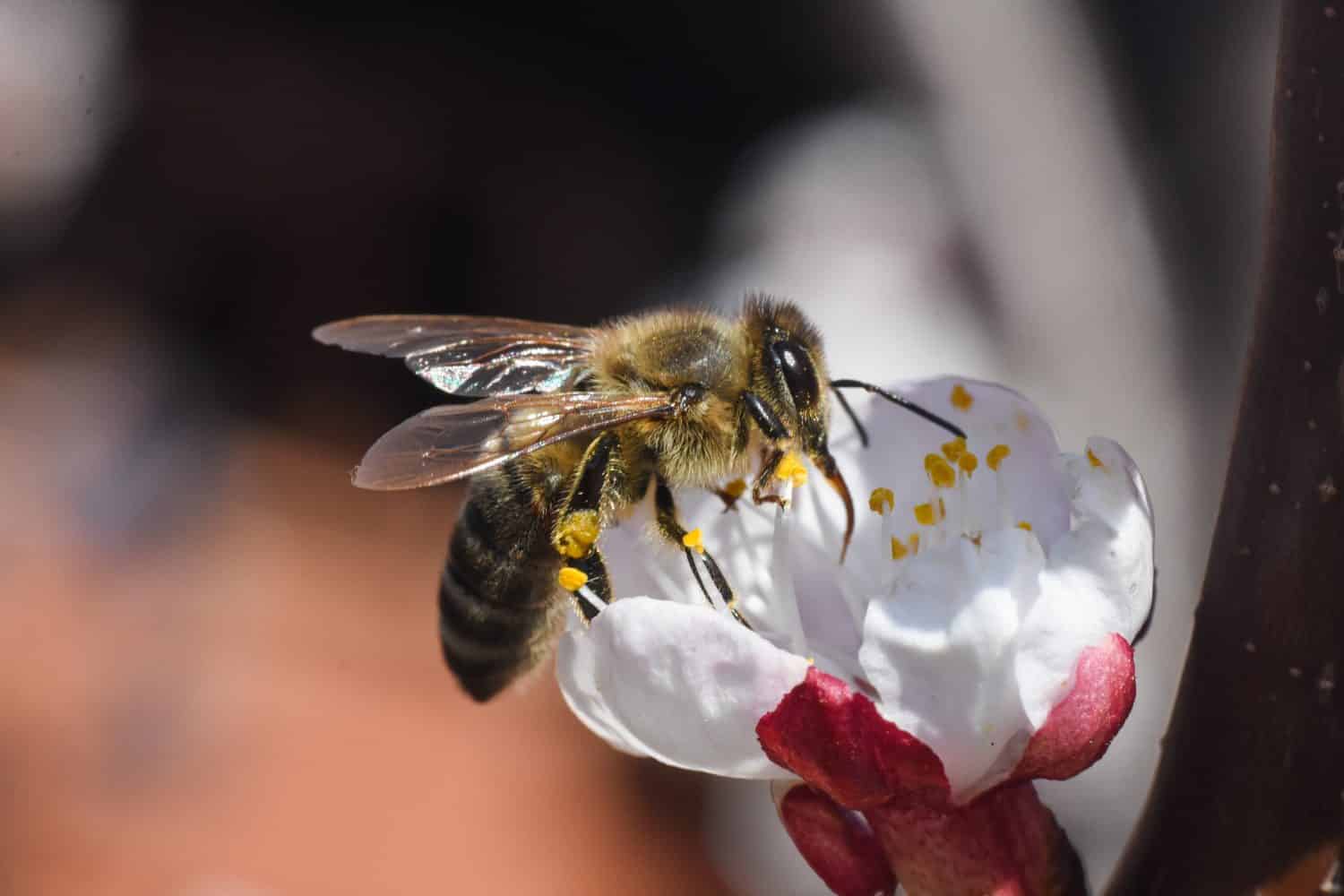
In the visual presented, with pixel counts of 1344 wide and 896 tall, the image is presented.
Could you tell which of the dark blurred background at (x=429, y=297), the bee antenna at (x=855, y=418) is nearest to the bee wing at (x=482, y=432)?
the bee antenna at (x=855, y=418)

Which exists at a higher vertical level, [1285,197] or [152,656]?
[1285,197]

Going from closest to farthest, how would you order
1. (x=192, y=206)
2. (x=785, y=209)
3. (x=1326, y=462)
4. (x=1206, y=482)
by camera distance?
(x=1326, y=462), (x=1206, y=482), (x=785, y=209), (x=192, y=206)

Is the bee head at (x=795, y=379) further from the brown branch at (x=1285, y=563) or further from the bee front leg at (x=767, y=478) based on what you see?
the brown branch at (x=1285, y=563)

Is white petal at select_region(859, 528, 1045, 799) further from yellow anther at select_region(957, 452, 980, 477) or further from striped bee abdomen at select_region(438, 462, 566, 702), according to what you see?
striped bee abdomen at select_region(438, 462, 566, 702)

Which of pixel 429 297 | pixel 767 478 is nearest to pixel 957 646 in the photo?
pixel 767 478

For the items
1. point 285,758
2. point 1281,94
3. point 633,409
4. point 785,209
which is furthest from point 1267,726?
point 785,209

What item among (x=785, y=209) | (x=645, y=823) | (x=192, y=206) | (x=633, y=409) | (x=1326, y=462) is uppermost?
(x=1326, y=462)

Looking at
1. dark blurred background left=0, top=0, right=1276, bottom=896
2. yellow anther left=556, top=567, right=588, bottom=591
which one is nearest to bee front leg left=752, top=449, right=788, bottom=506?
yellow anther left=556, top=567, right=588, bottom=591

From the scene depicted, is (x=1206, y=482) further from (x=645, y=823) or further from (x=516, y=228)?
(x=516, y=228)
